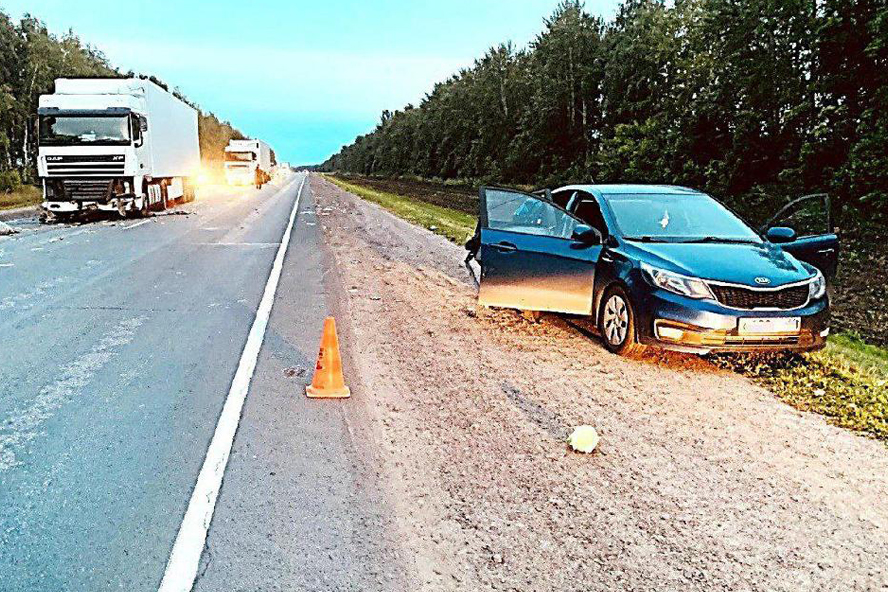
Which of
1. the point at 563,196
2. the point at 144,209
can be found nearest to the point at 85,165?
the point at 144,209

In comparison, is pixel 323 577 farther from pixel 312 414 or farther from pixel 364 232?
pixel 364 232

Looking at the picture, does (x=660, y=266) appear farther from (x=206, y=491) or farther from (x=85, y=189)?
(x=85, y=189)

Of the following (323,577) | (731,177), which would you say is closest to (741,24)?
(731,177)

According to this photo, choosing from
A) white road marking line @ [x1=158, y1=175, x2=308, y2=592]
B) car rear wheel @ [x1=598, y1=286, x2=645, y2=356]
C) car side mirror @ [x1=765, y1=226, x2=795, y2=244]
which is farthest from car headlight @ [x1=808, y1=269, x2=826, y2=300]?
white road marking line @ [x1=158, y1=175, x2=308, y2=592]

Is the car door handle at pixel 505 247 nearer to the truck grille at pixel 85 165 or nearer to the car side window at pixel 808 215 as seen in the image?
the car side window at pixel 808 215

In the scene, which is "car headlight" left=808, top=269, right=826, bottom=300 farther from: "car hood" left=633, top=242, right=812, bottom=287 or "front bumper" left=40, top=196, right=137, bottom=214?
"front bumper" left=40, top=196, right=137, bottom=214

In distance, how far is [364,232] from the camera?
20.6 m

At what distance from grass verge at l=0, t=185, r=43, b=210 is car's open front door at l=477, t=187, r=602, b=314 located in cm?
2755

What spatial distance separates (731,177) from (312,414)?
87.7 feet

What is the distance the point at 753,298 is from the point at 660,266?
2.76ft

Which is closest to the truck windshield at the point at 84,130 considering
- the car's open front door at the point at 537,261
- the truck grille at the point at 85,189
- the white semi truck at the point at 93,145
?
the white semi truck at the point at 93,145

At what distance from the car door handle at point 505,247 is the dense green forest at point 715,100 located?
52.3ft

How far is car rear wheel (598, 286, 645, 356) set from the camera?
7.00 m

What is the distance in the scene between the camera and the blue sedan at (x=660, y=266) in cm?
646
